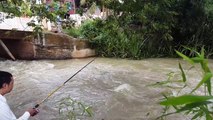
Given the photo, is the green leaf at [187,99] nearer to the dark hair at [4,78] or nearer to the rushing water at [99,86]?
the dark hair at [4,78]

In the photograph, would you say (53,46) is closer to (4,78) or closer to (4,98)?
(4,78)

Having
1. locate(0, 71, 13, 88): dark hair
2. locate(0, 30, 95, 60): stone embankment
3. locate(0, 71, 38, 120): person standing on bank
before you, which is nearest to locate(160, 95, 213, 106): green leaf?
locate(0, 71, 38, 120): person standing on bank

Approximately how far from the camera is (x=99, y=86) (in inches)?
387

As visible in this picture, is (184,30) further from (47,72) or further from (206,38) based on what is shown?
(47,72)

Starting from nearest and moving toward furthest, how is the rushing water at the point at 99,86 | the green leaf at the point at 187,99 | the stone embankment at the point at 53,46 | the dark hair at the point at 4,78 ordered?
the green leaf at the point at 187,99 < the dark hair at the point at 4,78 < the rushing water at the point at 99,86 < the stone embankment at the point at 53,46

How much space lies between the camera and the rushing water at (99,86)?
7.34 meters

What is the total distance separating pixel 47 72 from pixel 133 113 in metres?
5.67

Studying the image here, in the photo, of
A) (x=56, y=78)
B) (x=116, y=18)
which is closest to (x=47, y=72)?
(x=56, y=78)

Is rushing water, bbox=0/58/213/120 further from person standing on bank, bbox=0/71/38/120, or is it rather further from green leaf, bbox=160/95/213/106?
green leaf, bbox=160/95/213/106

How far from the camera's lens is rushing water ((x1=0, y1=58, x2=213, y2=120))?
24.1 feet

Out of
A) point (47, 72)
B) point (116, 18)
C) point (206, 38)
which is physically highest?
point (116, 18)

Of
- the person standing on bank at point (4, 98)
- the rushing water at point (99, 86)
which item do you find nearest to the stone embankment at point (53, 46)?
the rushing water at point (99, 86)

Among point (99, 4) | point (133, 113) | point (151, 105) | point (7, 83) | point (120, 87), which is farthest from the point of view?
point (120, 87)

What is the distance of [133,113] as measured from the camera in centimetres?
711
